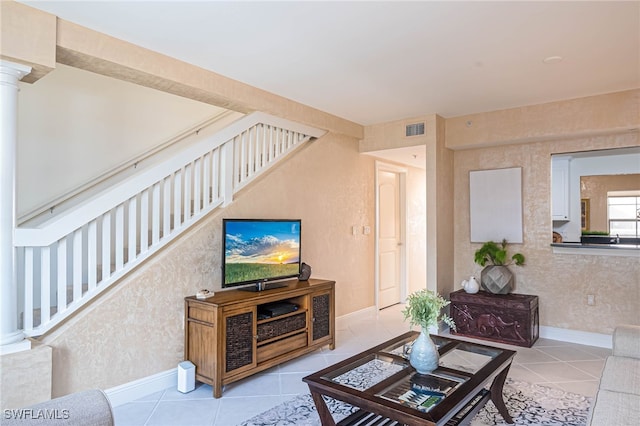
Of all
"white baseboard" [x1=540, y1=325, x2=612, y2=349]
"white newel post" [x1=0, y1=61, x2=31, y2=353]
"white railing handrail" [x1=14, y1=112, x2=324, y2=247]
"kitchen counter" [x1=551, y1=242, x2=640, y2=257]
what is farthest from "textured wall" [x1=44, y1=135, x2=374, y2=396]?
"kitchen counter" [x1=551, y1=242, x2=640, y2=257]

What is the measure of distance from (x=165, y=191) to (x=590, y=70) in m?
3.73

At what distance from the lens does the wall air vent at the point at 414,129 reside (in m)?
4.78

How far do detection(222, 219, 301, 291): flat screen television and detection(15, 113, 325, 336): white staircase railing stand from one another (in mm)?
358

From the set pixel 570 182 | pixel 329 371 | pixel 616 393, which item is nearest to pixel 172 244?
pixel 329 371

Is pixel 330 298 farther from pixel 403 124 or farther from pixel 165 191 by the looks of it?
pixel 403 124

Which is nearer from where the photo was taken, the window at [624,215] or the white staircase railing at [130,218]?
the white staircase railing at [130,218]

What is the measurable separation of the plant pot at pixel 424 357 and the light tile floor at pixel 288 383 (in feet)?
3.78

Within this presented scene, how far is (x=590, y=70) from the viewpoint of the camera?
3.33 meters

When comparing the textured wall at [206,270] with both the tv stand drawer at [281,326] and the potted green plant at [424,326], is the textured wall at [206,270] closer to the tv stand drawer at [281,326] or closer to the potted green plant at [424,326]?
the tv stand drawer at [281,326]

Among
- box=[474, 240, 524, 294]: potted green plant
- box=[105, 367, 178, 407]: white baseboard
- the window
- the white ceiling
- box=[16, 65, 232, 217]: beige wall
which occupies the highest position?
the white ceiling

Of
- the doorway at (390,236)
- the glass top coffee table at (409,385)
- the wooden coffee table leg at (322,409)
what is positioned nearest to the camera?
the glass top coffee table at (409,385)

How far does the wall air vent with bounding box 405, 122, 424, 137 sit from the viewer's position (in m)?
4.78

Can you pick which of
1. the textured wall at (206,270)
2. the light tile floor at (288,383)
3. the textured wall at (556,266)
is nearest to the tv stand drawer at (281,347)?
the light tile floor at (288,383)

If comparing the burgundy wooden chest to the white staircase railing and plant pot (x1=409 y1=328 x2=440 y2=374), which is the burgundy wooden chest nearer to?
plant pot (x1=409 y1=328 x2=440 y2=374)
